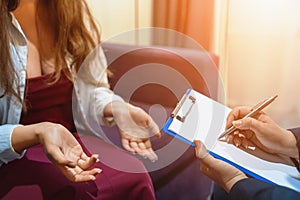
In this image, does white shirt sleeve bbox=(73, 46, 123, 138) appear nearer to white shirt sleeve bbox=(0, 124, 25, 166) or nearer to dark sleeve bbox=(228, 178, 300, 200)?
white shirt sleeve bbox=(0, 124, 25, 166)

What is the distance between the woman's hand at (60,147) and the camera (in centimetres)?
64

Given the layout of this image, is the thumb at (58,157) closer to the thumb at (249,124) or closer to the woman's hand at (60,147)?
the woman's hand at (60,147)

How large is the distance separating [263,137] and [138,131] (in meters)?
0.28

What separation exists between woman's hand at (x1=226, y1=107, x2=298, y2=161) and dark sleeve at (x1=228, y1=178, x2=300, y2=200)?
0.36 feet

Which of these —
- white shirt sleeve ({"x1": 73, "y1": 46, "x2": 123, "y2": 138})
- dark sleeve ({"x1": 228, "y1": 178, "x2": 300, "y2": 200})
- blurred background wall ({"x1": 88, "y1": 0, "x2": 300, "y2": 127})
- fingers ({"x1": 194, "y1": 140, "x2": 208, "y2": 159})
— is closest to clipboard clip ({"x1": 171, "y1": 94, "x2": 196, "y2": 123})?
fingers ({"x1": 194, "y1": 140, "x2": 208, "y2": 159})

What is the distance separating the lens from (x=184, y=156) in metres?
0.98

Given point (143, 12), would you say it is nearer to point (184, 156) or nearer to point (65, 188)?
point (184, 156)

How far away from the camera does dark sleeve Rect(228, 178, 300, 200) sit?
1.98 ft

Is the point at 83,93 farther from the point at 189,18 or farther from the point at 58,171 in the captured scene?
the point at 189,18

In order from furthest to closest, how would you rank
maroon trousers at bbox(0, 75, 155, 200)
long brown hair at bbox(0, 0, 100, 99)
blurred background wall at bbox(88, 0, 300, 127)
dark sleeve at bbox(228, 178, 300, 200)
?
blurred background wall at bbox(88, 0, 300, 127)
long brown hair at bbox(0, 0, 100, 99)
maroon trousers at bbox(0, 75, 155, 200)
dark sleeve at bbox(228, 178, 300, 200)

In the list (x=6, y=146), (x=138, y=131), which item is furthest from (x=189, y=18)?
(x=6, y=146)

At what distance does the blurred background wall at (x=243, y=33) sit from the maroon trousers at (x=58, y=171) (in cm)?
74

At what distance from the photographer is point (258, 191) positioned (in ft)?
2.06

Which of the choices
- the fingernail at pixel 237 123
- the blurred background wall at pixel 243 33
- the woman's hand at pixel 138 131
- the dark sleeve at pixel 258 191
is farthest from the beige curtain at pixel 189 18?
the dark sleeve at pixel 258 191
